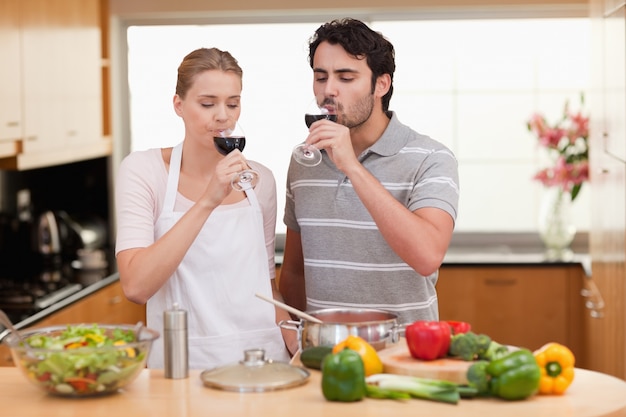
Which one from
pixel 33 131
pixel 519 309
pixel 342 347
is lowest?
pixel 519 309

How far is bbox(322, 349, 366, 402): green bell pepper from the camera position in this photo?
6.16 feet

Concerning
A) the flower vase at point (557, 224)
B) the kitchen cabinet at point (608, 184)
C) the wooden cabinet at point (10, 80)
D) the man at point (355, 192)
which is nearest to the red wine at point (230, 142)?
the man at point (355, 192)

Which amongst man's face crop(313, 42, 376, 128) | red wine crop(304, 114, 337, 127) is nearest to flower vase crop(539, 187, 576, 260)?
man's face crop(313, 42, 376, 128)

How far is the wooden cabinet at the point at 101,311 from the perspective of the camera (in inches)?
159

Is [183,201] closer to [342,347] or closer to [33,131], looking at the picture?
[342,347]

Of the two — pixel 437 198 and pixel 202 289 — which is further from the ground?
pixel 437 198

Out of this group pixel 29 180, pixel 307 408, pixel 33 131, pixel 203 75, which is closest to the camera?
pixel 307 408

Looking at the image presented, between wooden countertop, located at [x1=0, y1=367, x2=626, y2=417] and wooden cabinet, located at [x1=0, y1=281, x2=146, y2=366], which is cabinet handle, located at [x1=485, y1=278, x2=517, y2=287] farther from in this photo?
wooden countertop, located at [x1=0, y1=367, x2=626, y2=417]

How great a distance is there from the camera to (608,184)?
3893mm

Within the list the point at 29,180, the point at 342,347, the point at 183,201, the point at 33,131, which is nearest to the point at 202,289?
the point at 183,201

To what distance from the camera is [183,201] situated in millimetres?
2592

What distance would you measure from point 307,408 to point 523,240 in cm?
407

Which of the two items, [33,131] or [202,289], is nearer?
[202,289]

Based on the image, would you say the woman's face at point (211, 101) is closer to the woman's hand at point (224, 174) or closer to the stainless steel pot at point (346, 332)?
the woman's hand at point (224, 174)
